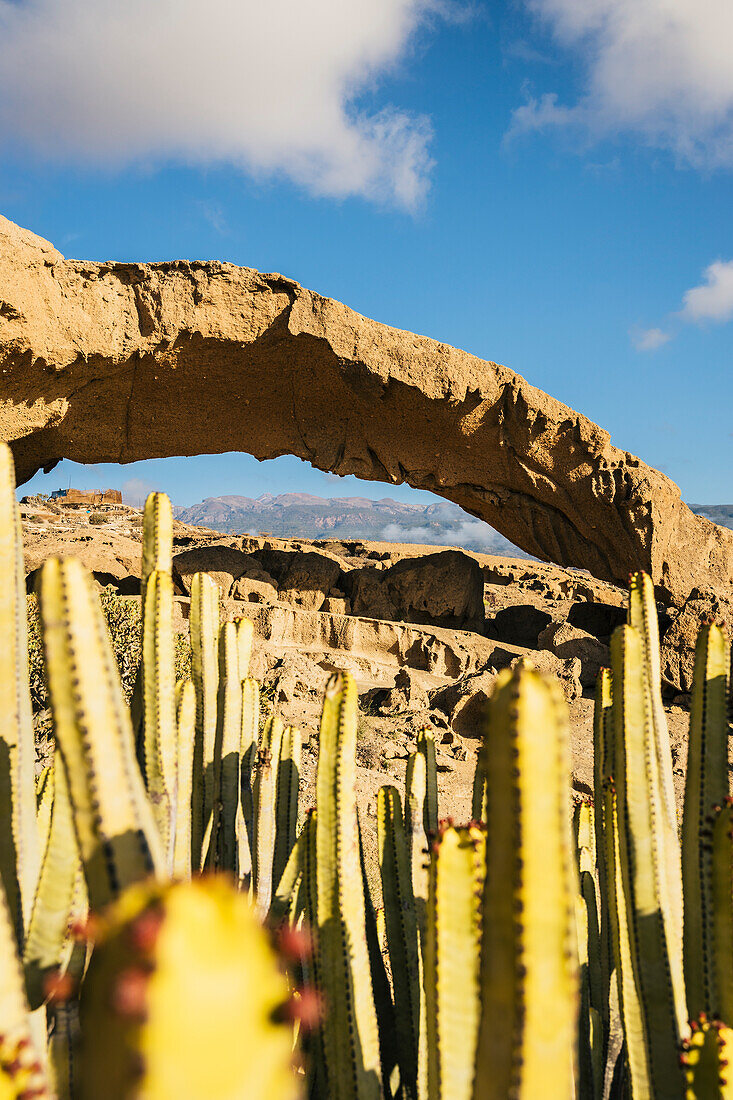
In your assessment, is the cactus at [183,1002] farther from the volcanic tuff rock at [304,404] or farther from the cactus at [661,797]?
the volcanic tuff rock at [304,404]

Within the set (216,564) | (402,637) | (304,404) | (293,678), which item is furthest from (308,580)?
(293,678)

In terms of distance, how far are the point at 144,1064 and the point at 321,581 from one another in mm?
13271

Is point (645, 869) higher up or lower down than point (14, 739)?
lower down

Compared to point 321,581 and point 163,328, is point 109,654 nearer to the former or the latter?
point 163,328

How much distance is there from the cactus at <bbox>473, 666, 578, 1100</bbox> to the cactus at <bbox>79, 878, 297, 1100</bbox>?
0.37m

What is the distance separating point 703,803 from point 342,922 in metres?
1.22

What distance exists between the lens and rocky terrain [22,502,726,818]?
8.17 metres

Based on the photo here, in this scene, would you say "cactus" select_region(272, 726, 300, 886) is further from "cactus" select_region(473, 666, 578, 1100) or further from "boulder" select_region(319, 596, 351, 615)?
"boulder" select_region(319, 596, 351, 615)

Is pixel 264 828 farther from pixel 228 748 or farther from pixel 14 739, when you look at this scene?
pixel 14 739

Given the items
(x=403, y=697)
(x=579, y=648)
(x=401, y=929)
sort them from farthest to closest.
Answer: (x=579, y=648) → (x=403, y=697) → (x=401, y=929)

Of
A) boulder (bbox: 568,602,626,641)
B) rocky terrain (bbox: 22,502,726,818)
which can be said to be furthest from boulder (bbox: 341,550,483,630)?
boulder (bbox: 568,602,626,641)

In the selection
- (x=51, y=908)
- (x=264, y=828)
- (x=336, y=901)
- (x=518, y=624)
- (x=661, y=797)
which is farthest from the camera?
(x=518, y=624)

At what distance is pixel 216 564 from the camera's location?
1305cm

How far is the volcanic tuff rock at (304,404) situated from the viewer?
948 centimetres
